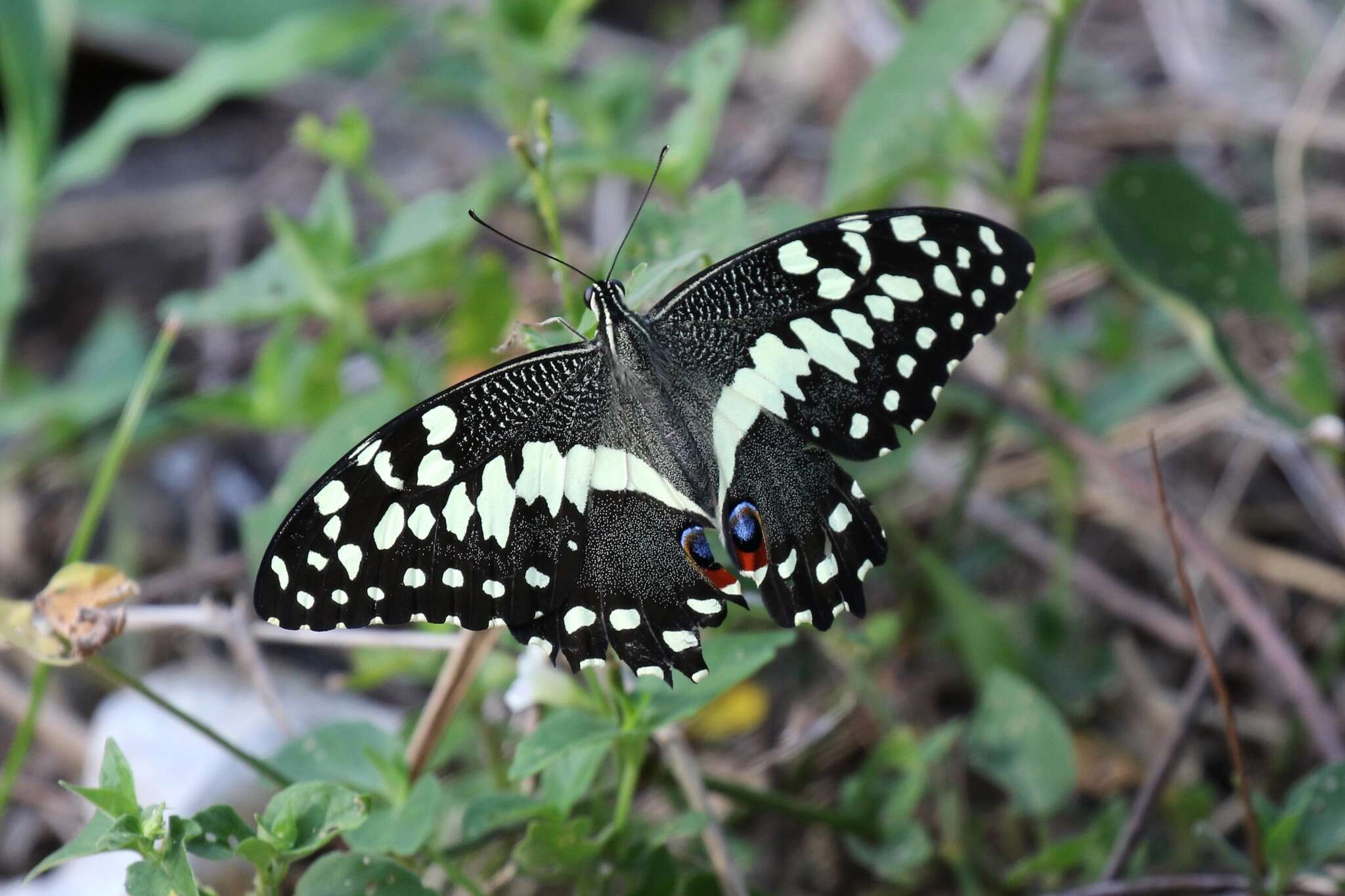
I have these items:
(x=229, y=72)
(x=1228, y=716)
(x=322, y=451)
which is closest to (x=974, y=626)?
(x=1228, y=716)

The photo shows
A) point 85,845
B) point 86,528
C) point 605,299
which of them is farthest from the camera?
point 86,528

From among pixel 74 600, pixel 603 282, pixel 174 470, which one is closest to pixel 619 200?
pixel 174 470

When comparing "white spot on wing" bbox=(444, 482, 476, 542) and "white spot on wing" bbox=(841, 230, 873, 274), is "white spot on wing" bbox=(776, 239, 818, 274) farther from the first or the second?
"white spot on wing" bbox=(444, 482, 476, 542)

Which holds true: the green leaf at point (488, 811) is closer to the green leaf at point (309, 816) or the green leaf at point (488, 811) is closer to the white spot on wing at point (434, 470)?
the green leaf at point (309, 816)

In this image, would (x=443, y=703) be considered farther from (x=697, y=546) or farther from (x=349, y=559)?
(x=697, y=546)

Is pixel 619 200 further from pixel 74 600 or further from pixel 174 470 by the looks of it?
pixel 74 600

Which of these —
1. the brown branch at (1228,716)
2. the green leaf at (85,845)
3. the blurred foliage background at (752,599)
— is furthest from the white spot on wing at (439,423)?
the brown branch at (1228,716)
